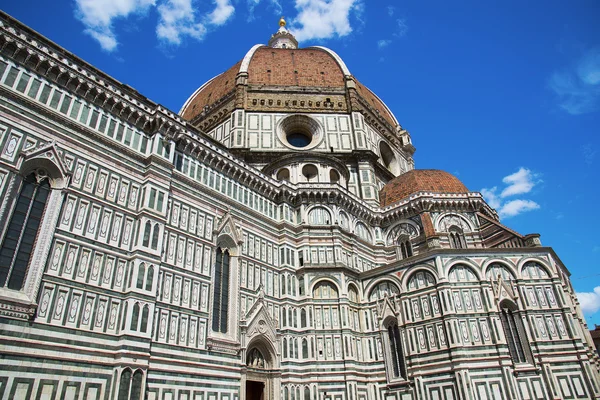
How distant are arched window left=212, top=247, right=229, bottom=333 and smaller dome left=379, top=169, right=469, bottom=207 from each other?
45.9ft

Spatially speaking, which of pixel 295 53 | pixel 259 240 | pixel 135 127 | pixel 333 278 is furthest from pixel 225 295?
pixel 295 53

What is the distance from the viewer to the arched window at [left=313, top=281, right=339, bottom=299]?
23484 millimetres

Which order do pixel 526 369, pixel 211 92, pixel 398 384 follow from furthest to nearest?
1. pixel 211 92
2. pixel 398 384
3. pixel 526 369

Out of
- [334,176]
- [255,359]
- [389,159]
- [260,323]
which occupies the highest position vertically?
[389,159]

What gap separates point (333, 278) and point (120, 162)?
12514 mm

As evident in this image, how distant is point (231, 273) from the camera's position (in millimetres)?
20781

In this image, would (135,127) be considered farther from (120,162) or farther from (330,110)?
(330,110)

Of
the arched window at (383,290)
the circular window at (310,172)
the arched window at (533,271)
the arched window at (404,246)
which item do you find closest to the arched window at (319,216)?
the circular window at (310,172)

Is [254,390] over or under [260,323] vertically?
under

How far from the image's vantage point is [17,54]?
15.8 meters

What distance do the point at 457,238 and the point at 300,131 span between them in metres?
14.9

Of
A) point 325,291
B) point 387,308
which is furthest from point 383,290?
point 325,291

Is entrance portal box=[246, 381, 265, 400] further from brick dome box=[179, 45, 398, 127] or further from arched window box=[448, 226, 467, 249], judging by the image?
brick dome box=[179, 45, 398, 127]

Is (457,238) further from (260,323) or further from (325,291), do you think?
(260,323)
